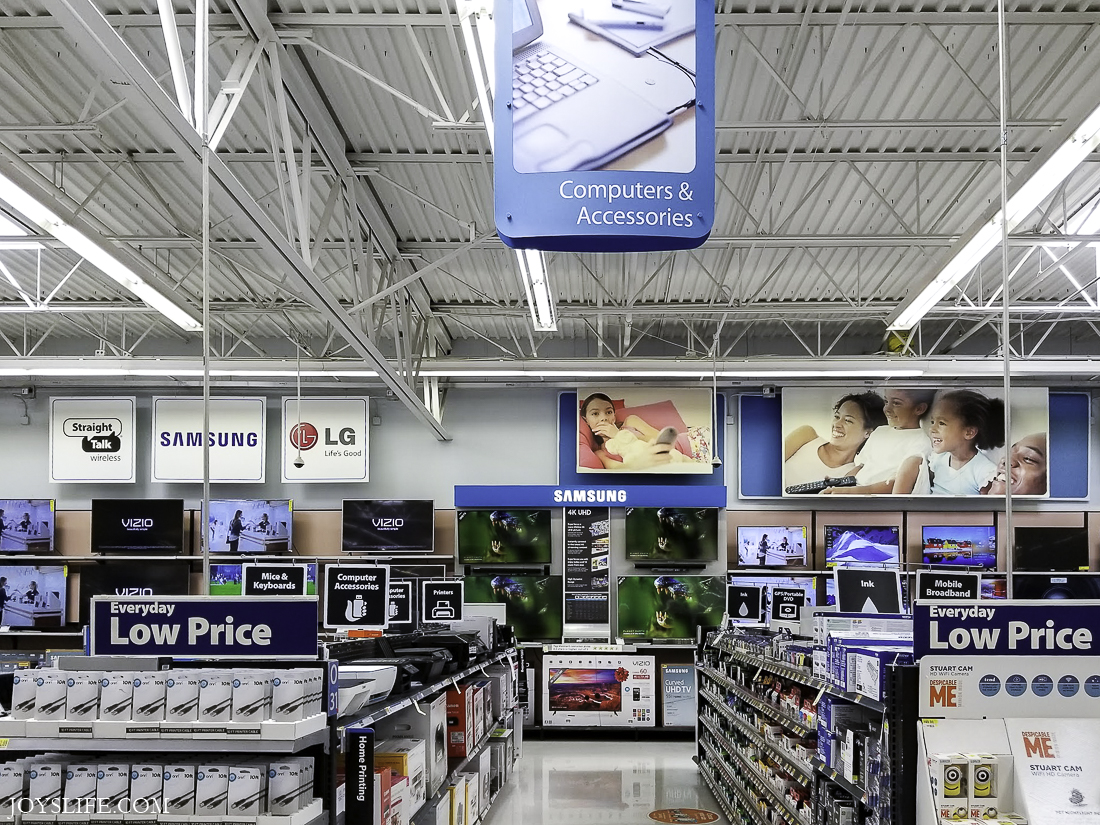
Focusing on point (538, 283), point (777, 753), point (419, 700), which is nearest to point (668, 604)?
point (538, 283)

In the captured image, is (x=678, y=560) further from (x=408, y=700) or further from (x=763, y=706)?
(x=408, y=700)

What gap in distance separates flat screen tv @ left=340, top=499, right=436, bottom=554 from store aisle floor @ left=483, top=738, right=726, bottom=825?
3.33 meters

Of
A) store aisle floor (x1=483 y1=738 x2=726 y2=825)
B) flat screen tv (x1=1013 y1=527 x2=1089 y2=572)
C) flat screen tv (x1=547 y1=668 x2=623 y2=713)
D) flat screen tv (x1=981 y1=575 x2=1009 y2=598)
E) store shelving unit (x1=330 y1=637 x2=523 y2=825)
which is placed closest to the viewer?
store shelving unit (x1=330 y1=637 x2=523 y2=825)

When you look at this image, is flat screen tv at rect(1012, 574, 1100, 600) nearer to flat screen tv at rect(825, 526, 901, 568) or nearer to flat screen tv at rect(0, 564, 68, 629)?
flat screen tv at rect(825, 526, 901, 568)

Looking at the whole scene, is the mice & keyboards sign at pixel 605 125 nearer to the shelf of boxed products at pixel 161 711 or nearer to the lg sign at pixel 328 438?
the shelf of boxed products at pixel 161 711

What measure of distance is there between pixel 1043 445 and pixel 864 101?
9.32m

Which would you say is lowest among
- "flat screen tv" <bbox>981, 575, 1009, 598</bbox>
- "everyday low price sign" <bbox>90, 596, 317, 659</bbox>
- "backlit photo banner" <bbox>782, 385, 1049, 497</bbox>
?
"flat screen tv" <bbox>981, 575, 1009, 598</bbox>

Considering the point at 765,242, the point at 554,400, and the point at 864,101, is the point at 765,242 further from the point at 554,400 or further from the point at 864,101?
the point at 554,400

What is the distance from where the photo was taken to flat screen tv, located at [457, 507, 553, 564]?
50.4 feet

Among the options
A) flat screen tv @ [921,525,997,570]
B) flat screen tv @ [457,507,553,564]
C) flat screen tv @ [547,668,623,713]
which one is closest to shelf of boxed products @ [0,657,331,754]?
flat screen tv @ [547,668,623,713]

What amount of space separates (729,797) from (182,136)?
284 inches

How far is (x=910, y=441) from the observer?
15.8 meters

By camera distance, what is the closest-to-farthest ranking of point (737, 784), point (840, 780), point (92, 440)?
point (840, 780) → point (737, 784) → point (92, 440)


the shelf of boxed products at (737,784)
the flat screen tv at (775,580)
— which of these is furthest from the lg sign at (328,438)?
the shelf of boxed products at (737,784)
